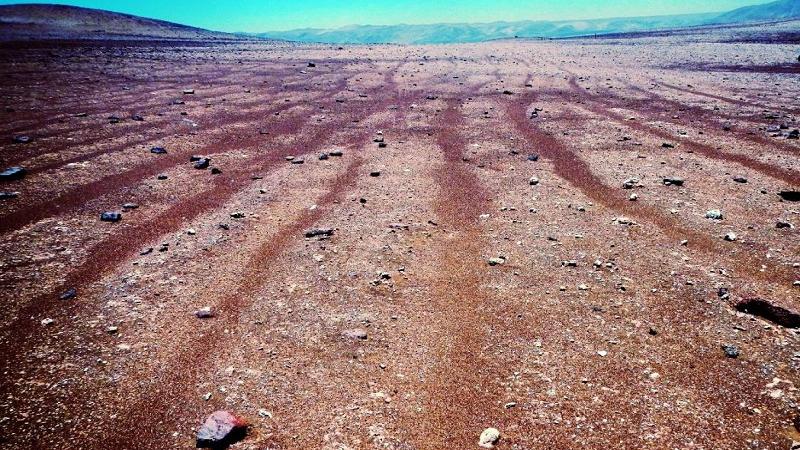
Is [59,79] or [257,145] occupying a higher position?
[59,79]

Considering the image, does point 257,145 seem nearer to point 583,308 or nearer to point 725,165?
point 583,308

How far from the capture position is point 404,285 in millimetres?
6262

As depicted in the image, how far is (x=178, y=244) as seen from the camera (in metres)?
7.33

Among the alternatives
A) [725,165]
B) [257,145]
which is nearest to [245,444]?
[257,145]

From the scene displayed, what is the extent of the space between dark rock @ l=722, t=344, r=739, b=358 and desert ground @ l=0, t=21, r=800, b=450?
27 mm

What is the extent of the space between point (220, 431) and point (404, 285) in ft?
9.85

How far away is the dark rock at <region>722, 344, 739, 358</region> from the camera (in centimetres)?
475

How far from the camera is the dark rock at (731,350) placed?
4.75 meters

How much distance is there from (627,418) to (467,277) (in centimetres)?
276

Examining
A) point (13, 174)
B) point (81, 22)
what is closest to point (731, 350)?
point (13, 174)

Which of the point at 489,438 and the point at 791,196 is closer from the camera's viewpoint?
the point at 489,438

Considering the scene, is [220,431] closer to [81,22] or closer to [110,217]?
[110,217]

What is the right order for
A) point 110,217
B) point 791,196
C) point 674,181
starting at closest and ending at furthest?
point 110,217 → point 791,196 → point 674,181

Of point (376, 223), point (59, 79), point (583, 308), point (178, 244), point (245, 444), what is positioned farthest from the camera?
point (59, 79)
